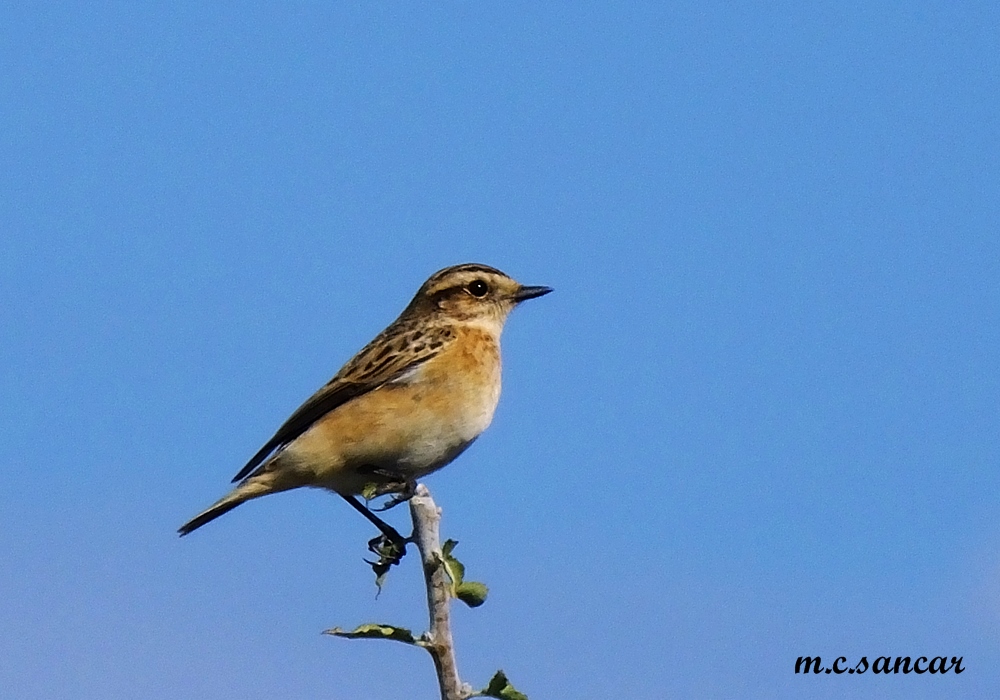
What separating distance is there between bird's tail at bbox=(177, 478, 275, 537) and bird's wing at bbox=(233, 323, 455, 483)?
0.14m

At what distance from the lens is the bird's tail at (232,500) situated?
977 cm

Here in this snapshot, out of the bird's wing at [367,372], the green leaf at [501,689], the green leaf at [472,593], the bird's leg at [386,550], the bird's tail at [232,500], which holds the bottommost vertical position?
the green leaf at [501,689]

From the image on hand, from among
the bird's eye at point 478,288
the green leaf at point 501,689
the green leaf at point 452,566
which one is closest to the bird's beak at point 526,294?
the bird's eye at point 478,288

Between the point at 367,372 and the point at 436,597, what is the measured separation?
446cm

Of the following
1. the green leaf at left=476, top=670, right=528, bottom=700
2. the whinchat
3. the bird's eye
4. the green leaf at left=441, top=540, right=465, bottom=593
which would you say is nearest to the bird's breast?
the whinchat

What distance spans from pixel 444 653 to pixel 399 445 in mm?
3933

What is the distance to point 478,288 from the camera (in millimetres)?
11219

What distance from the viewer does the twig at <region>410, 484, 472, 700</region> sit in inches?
218

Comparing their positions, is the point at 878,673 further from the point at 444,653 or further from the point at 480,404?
the point at 444,653

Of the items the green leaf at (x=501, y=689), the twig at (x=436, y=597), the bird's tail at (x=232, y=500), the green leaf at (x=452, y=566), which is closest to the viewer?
the green leaf at (x=501, y=689)

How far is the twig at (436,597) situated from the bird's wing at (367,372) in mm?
3366

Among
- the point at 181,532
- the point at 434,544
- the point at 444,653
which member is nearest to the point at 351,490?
the point at 181,532

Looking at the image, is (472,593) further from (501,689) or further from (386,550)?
(386,550)

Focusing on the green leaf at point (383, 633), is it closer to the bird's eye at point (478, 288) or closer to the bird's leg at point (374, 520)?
the bird's leg at point (374, 520)
